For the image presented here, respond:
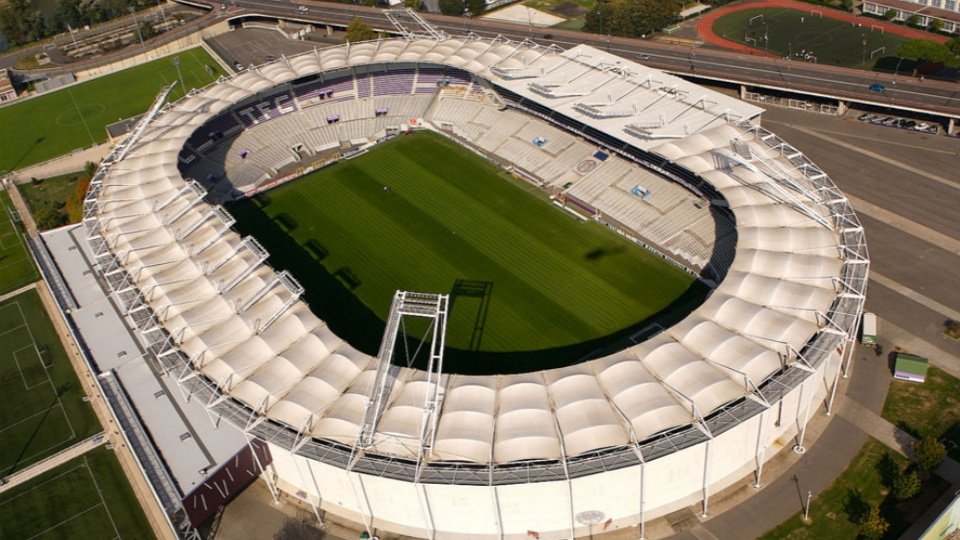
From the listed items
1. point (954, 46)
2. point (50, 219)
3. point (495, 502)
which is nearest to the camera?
point (495, 502)

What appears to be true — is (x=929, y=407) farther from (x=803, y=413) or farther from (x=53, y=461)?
(x=53, y=461)

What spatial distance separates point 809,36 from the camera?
125562 millimetres

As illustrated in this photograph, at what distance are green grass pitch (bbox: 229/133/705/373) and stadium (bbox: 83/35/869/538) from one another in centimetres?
360

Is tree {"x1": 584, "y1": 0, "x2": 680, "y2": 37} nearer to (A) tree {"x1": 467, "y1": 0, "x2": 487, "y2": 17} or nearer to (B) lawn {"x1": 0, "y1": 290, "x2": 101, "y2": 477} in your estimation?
(A) tree {"x1": 467, "y1": 0, "x2": 487, "y2": 17}

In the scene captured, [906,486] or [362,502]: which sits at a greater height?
[362,502]

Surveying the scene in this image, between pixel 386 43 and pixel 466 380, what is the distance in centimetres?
6863

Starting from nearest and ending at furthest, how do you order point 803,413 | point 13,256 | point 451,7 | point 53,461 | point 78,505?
1. point 803,413
2. point 78,505
3. point 53,461
4. point 13,256
5. point 451,7

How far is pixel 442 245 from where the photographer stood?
82.4 m

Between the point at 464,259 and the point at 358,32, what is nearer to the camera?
the point at 464,259

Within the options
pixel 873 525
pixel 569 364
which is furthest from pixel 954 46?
pixel 873 525

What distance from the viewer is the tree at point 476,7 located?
463 feet

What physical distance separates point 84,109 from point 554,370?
108m

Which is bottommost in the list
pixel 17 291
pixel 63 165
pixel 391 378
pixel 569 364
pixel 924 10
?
pixel 569 364

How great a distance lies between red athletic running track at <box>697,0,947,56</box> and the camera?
396 ft
